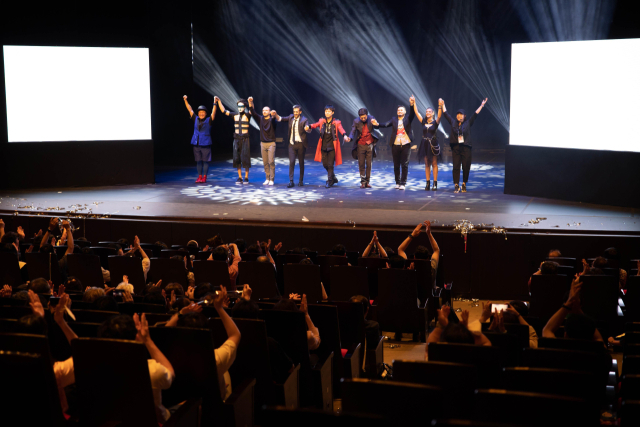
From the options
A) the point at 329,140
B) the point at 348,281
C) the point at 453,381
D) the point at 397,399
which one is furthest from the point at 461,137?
the point at 397,399

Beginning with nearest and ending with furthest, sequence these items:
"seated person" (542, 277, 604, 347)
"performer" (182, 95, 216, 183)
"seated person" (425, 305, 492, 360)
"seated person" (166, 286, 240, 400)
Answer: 1. "seated person" (166, 286, 240, 400)
2. "seated person" (425, 305, 492, 360)
3. "seated person" (542, 277, 604, 347)
4. "performer" (182, 95, 216, 183)

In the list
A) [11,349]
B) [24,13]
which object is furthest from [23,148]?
[11,349]

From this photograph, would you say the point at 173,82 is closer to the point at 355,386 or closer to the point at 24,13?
the point at 24,13

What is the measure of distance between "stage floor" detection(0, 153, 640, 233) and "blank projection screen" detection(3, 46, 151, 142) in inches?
38.2

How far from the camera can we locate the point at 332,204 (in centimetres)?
809

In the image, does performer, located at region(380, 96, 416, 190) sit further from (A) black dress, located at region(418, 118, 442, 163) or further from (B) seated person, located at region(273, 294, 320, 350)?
(B) seated person, located at region(273, 294, 320, 350)

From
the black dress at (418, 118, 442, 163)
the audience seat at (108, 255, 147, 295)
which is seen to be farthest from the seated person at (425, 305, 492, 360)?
the black dress at (418, 118, 442, 163)

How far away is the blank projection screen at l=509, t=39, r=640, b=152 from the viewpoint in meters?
7.81

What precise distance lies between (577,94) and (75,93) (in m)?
7.45

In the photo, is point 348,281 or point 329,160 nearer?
point 348,281

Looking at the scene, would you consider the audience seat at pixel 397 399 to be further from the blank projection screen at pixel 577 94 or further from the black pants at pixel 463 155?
the black pants at pixel 463 155

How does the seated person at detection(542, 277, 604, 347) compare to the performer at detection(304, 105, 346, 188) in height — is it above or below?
below

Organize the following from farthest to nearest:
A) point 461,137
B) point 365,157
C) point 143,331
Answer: point 365,157
point 461,137
point 143,331

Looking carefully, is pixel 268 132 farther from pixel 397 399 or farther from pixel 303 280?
pixel 397 399
